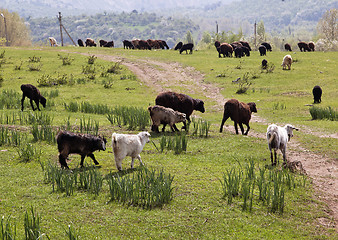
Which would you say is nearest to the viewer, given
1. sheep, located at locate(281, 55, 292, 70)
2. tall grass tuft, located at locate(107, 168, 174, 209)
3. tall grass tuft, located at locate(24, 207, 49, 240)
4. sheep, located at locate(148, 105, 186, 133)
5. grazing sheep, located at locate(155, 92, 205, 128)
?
tall grass tuft, located at locate(24, 207, 49, 240)

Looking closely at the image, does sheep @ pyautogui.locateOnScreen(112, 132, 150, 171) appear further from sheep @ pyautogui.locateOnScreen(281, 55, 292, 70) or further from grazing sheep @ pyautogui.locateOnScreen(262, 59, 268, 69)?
sheep @ pyautogui.locateOnScreen(281, 55, 292, 70)

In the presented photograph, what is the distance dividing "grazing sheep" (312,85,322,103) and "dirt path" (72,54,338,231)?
190 inches

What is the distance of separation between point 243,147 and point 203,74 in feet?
66.3

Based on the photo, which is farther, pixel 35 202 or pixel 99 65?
pixel 99 65

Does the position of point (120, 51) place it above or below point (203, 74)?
above

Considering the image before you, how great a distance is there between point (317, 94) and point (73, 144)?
17.9 meters

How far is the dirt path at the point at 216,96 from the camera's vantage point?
29.1ft

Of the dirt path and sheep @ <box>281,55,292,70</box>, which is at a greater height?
sheep @ <box>281,55,292,70</box>

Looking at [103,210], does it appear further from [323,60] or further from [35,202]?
[323,60]

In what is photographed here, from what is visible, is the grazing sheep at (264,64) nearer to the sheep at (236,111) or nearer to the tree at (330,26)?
the sheep at (236,111)

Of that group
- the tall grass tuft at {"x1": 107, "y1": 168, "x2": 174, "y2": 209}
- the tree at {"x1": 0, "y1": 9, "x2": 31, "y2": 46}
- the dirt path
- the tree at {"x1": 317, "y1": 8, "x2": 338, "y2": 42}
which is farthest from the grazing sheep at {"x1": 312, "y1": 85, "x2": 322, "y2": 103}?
the tree at {"x1": 0, "y1": 9, "x2": 31, "y2": 46}

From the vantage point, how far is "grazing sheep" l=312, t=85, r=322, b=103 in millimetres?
22322

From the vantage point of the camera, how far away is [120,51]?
4259cm

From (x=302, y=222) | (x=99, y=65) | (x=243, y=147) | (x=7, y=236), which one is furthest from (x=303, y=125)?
(x=99, y=65)
